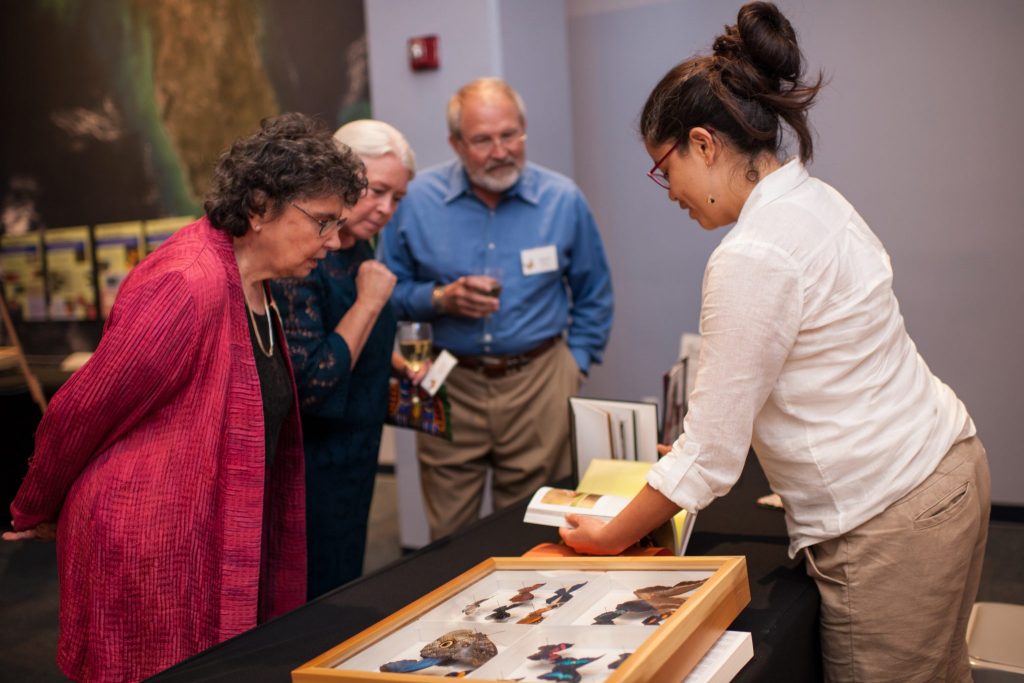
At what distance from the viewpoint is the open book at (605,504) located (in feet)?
6.13

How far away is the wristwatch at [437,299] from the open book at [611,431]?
109cm

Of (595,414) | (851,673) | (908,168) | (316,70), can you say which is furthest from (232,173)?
(316,70)

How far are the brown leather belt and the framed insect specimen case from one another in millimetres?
1695

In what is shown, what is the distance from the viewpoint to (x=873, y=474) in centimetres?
Result: 162

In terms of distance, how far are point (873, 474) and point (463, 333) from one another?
1.94 meters

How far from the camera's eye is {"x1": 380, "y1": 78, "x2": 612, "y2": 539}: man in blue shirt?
3.39 metres

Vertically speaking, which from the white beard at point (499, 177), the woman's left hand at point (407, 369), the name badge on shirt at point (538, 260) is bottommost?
the woman's left hand at point (407, 369)

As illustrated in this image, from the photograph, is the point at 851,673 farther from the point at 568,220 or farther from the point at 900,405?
the point at 568,220

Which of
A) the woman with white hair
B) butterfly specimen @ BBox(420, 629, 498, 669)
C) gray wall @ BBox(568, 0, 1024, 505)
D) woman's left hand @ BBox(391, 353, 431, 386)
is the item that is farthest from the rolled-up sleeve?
gray wall @ BBox(568, 0, 1024, 505)

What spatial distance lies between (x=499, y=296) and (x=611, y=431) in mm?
1136

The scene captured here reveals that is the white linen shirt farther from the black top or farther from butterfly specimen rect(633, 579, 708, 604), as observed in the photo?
the black top

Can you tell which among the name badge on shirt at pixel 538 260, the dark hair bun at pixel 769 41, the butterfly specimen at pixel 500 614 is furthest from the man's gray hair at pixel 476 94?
the butterfly specimen at pixel 500 614

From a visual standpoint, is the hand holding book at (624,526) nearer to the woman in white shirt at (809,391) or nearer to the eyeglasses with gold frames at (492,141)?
the woman in white shirt at (809,391)

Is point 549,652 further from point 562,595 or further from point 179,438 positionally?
point 179,438
